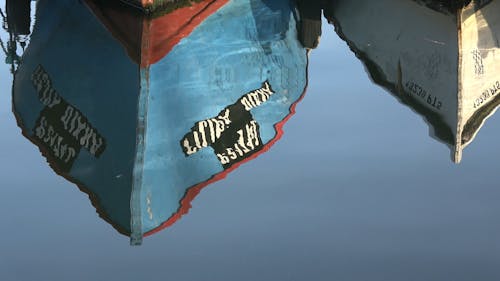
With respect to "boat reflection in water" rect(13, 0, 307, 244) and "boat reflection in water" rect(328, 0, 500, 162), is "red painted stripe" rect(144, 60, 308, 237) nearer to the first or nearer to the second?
"boat reflection in water" rect(13, 0, 307, 244)

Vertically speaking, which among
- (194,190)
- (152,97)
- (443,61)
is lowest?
(194,190)

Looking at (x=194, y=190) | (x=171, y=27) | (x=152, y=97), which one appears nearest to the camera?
(x=194, y=190)

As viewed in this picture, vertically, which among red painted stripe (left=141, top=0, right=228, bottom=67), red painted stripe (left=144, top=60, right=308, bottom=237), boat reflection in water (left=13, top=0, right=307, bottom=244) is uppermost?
red painted stripe (left=141, top=0, right=228, bottom=67)

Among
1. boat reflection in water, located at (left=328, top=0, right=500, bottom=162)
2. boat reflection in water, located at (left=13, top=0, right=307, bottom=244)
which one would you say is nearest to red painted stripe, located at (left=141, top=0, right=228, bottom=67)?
boat reflection in water, located at (left=13, top=0, right=307, bottom=244)

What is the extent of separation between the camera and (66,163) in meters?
12.3

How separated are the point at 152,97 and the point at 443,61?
11.6 ft

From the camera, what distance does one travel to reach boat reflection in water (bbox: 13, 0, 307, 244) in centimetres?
1170

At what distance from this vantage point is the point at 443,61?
13164 mm

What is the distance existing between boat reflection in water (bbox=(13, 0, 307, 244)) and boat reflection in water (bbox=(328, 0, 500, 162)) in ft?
3.83

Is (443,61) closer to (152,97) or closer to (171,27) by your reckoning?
(171,27)

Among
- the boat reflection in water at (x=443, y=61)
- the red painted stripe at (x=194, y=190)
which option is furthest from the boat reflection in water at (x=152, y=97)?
the boat reflection in water at (x=443, y=61)

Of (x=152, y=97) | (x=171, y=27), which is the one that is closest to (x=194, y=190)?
(x=152, y=97)

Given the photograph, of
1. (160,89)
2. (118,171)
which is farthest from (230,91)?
(118,171)

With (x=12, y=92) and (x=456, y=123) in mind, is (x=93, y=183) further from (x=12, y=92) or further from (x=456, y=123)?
(x=456, y=123)
